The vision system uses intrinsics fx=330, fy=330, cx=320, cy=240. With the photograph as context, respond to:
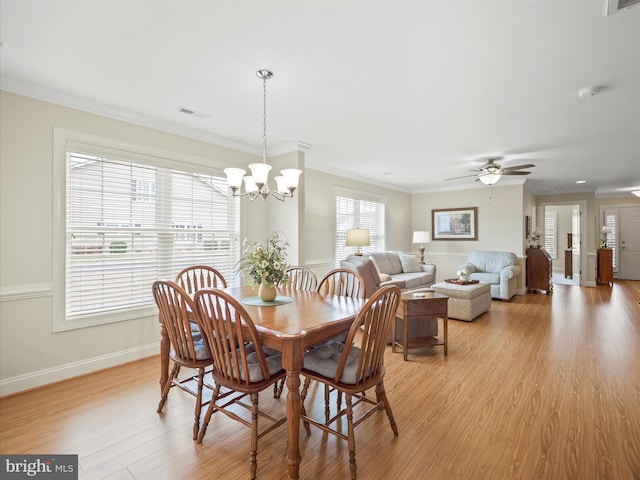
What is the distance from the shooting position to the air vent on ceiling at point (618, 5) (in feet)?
5.47

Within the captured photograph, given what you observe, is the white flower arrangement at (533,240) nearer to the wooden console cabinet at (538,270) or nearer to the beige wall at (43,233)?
the wooden console cabinet at (538,270)

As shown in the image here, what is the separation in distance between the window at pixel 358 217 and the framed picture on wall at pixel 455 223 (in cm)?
162

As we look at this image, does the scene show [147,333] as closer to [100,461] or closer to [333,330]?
[100,461]

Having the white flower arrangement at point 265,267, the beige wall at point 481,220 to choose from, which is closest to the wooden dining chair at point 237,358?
the white flower arrangement at point 265,267

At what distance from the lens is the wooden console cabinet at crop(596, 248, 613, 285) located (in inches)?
333

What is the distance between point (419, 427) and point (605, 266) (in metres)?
9.16

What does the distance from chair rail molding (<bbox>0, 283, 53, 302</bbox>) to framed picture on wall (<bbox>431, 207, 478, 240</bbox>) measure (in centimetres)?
754

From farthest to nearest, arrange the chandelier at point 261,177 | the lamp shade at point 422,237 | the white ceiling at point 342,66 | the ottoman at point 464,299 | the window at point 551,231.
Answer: the window at point 551,231 < the lamp shade at point 422,237 < the ottoman at point 464,299 < the chandelier at point 261,177 < the white ceiling at point 342,66

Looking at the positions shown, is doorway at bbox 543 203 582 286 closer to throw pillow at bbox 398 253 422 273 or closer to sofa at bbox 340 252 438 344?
throw pillow at bbox 398 253 422 273

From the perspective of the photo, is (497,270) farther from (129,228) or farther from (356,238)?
(129,228)

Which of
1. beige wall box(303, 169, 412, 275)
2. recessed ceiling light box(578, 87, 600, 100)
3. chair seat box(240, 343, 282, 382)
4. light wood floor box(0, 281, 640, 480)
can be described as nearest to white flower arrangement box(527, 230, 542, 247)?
beige wall box(303, 169, 412, 275)

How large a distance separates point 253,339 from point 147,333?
2362mm

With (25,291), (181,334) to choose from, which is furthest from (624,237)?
(25,291)

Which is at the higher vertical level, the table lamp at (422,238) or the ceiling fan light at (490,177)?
the ceiling fan light at (490,177)
